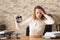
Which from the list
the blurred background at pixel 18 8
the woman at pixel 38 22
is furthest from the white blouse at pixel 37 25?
the blurred background at pixel 18 8

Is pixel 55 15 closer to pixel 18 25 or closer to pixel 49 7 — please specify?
pixel 49 7

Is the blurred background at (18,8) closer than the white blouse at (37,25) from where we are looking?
No

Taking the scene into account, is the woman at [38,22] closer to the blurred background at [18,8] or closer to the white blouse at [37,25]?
the white blouse at [37,25]

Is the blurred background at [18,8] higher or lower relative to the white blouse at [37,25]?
higher

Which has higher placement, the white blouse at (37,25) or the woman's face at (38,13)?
the woman's face at (38,13)

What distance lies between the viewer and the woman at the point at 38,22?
281cm

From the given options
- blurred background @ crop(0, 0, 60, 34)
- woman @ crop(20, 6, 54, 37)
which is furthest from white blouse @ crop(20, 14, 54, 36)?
blurred background @ crop(0, 0, 60, 34)

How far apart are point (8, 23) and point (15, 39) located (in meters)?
2.11

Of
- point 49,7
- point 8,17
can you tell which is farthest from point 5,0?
point 49,7

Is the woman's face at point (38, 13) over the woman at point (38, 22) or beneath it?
over

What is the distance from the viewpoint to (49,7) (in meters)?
4.14

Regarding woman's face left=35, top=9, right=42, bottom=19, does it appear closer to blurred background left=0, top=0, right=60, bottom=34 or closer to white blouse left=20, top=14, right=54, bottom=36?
white blouse left=20, top=14, right=54, bottom=36

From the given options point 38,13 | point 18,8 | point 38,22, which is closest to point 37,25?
point 38,22

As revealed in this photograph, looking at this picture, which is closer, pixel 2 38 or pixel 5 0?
pixel 2 38
